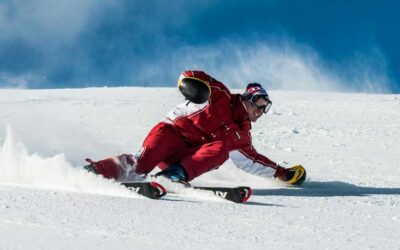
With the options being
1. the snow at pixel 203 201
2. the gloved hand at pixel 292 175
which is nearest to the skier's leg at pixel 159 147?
the snow at pixel 203 201

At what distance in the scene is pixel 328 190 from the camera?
5461mm

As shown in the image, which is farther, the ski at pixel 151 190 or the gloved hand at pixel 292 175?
the gloved hand at pixel 292 175

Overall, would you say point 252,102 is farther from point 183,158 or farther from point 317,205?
point 317,205

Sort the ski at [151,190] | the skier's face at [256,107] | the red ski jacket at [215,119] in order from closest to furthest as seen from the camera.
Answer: the ski at [151,190] → the red ski jacket at [215,119] → the skier's face at [256,107]

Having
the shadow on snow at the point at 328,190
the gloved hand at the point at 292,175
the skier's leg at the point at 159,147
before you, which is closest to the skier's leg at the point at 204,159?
the skier's leg at the point at 159,147

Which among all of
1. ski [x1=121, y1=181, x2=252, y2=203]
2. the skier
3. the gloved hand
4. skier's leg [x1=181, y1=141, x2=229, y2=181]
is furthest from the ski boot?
the gloved hand

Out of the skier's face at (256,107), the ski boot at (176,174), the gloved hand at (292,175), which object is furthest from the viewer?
the gloved hand at (292,175)

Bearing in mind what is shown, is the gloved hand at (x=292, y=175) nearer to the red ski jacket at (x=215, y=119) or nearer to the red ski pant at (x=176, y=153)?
the red ski jacket at (x=215, y=119)

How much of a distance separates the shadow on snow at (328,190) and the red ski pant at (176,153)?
43 centimetres

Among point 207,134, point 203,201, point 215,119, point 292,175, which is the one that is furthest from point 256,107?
point 203,201

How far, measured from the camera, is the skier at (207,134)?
16.7 feet

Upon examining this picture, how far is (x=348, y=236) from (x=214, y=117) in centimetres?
226

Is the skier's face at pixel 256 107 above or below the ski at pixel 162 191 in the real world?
above

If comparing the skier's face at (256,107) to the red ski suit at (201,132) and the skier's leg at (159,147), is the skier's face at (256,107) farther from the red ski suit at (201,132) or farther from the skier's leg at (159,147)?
the skier's leg at (159,147)
